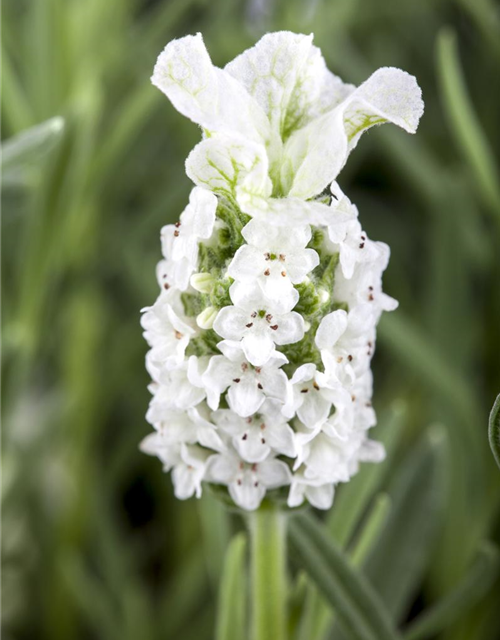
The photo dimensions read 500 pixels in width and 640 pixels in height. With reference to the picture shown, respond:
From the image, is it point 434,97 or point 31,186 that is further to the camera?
point 434,97

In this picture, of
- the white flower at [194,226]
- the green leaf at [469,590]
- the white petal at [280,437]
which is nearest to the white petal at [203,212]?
the white flower at [194,226]

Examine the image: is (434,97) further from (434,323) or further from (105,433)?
(105,433)

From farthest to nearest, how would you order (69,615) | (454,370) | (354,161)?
(354,161) → (69,615) → (454,370)

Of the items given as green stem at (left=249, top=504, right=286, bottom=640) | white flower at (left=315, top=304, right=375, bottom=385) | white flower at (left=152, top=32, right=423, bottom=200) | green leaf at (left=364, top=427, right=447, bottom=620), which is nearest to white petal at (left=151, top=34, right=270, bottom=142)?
white flower at (left=152, top=32, right=423, bottom=200)

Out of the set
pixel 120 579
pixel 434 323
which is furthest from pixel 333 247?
pixel 120 579

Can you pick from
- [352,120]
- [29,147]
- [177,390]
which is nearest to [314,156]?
[352,120]

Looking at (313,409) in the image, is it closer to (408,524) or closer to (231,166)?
(231,166)
